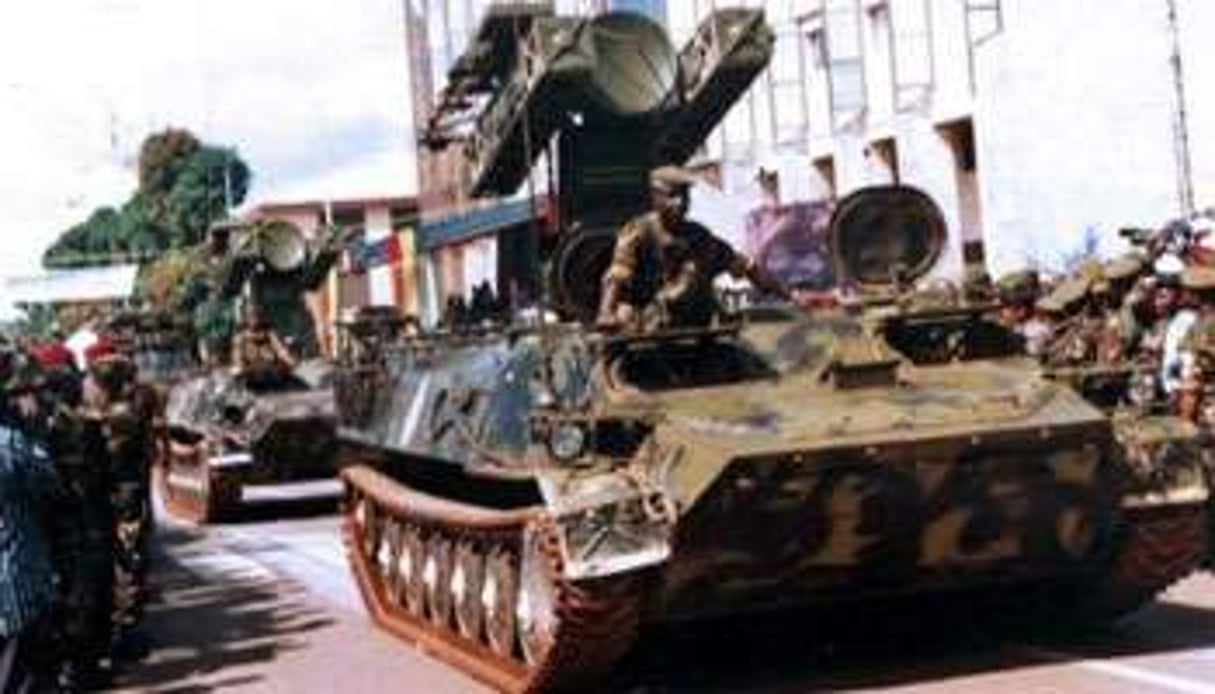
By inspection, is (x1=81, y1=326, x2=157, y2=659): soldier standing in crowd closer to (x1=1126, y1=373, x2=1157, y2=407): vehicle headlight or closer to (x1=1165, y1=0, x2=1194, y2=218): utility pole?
(x1=1126, y1=373, x2=1157, y2=407): vehicle headlight

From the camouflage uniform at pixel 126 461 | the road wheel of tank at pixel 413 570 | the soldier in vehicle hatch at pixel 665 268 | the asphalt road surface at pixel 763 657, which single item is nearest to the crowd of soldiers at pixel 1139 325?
the asphalt road surface at pixel 763 657

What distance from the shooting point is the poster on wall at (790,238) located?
2541 centimetres

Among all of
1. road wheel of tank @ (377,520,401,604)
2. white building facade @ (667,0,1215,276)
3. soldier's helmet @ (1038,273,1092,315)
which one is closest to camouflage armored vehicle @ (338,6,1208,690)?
road wheel of tank @ (377,520,401,604)

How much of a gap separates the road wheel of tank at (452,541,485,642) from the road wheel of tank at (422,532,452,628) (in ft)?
0.44

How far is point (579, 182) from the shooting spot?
15.4 meters

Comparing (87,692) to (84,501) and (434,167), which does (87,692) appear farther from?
(434,167)

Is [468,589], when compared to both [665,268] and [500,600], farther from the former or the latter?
[665,268]

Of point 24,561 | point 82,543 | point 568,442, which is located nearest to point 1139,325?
point 568,442

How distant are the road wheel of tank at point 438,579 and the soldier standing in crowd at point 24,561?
6.28 feet

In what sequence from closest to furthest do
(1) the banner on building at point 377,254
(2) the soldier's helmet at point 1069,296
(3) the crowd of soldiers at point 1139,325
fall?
(3) the crowd of soldiers at point 1139,325
(2) the soldier's helmet at point 1069,296
(1) the banner on building at point 377,254

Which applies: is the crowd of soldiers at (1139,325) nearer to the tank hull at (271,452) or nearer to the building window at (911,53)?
the tank hull at (271,452)

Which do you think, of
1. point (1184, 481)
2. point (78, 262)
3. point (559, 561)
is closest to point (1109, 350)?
point (1184, 481)

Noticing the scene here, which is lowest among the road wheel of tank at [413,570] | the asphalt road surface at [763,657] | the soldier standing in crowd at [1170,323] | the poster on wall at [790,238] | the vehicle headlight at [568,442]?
the asphalt road surface at [763,657]

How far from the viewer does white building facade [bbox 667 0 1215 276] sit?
25.7 m
